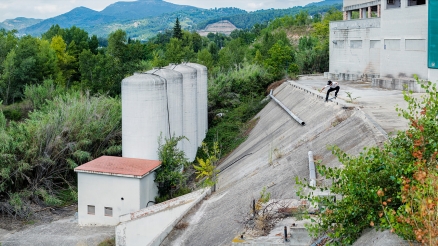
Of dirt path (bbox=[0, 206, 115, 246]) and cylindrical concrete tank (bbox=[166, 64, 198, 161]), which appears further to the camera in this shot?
cylindrical concrete tank (bbox=[166, 64, 198, 161])

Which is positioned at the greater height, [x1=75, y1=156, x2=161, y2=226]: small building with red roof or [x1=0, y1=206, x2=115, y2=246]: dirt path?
[x1=75, y1=156, x2=161, y2=226]: small building with red roof

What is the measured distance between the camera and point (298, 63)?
149ft

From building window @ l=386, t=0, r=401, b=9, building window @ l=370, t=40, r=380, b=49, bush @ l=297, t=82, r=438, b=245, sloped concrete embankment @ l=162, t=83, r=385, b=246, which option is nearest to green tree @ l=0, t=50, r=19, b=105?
sloped concrete embankment @ l=162, t=83, r=385, b=246

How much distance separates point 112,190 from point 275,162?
6.21 m

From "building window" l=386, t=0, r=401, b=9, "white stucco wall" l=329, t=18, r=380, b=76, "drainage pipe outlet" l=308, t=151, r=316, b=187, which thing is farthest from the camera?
"white stucco wall" l=329, t=18, r=380, b=76

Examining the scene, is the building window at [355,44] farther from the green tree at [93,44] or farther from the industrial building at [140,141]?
the green tree at [93,44]

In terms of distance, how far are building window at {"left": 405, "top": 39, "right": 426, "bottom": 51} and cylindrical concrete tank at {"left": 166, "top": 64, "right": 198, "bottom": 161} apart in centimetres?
1107

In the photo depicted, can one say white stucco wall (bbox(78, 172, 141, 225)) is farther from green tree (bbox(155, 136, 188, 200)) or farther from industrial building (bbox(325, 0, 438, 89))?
industrial building (bbox(325, 0, 438, 89))

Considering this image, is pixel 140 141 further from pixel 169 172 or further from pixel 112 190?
pixel 112 190

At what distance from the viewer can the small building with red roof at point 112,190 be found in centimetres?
Result: 1927

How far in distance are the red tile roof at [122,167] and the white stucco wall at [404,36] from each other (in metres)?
13.8

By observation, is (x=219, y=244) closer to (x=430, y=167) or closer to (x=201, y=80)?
(x=430, y=167)

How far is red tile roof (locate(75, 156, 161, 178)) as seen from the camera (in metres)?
19.3

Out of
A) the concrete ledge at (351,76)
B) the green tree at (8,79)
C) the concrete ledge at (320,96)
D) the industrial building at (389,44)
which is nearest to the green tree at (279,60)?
the industrial building at (389,44)
